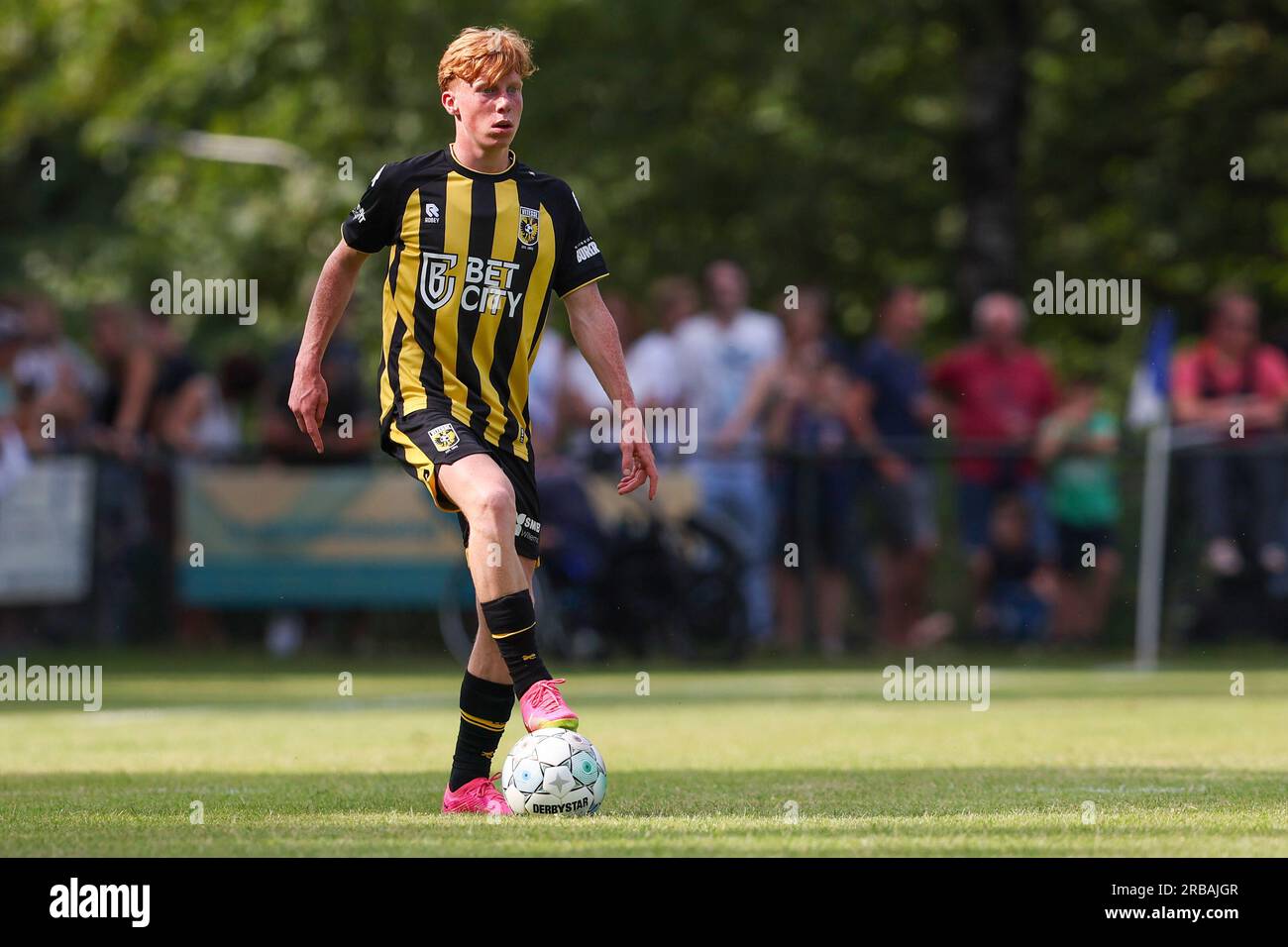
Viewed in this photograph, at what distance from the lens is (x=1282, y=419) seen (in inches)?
656

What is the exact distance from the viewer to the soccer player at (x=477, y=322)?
7066 mm

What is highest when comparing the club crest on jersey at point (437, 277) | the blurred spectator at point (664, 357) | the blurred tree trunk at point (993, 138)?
the blurred tree trunk at point (993, 138)

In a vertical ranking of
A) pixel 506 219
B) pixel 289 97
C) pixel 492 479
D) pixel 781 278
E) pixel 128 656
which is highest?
pixel 289 97

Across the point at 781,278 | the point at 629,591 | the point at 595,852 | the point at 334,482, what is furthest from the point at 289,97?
the point at 595,852

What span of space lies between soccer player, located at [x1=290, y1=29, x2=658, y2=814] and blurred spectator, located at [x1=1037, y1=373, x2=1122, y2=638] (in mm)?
9902

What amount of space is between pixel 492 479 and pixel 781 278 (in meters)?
17.5

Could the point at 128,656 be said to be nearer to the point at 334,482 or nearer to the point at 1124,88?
the point at 334,482

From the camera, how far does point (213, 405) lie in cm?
1788

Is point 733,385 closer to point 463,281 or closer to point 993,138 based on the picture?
point 993,138

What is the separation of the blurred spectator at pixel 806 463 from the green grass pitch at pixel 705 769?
5.00 ft

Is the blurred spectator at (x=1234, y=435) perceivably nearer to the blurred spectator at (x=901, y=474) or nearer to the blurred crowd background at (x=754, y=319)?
the blurred crowd background at (x=754, y=319)

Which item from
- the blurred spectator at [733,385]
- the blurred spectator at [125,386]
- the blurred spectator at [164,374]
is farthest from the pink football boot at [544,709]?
the blurred spectator at [164,374]
